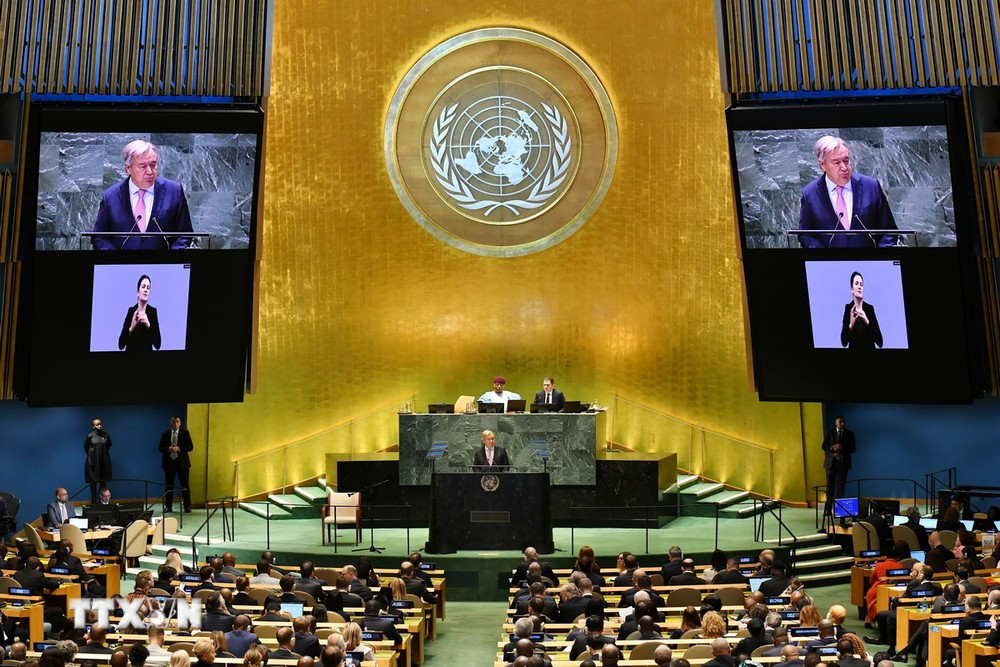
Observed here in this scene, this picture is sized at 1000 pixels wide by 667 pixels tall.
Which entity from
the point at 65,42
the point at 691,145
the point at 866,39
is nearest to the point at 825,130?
the point at 866,39

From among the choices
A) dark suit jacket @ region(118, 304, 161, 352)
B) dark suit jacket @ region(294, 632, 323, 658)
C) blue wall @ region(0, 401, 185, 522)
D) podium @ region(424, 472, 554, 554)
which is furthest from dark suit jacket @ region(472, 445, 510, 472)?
dark suit jacket @ region(294, 632, 323, 658)

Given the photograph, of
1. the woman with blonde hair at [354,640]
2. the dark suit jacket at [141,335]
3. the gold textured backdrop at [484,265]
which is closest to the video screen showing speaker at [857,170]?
the gold textured backdrop at [484,265]

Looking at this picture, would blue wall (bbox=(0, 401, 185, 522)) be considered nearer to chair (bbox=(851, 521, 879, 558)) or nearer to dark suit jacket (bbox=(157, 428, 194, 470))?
dark suit jacket (bbox=(157, 428, 194, 470))

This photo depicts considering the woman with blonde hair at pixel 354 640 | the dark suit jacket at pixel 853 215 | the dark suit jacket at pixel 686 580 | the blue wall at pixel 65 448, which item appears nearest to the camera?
the woman with blonde hair at pixel 354 640

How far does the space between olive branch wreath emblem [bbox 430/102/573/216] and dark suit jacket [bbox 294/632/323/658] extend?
1119 centimetres

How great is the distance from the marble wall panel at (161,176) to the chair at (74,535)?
3.71 metres

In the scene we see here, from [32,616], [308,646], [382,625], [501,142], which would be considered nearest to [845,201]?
[501,142]

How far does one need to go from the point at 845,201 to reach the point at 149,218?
8741 millimetres

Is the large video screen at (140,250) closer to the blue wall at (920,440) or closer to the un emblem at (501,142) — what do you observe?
the un emblem at (501,142)

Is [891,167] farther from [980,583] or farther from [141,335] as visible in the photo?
[141,335]

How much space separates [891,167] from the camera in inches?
653

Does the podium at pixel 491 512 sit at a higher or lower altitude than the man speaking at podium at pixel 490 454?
lower

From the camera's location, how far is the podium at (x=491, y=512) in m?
15.4

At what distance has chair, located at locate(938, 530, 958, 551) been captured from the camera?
14.5 metres
